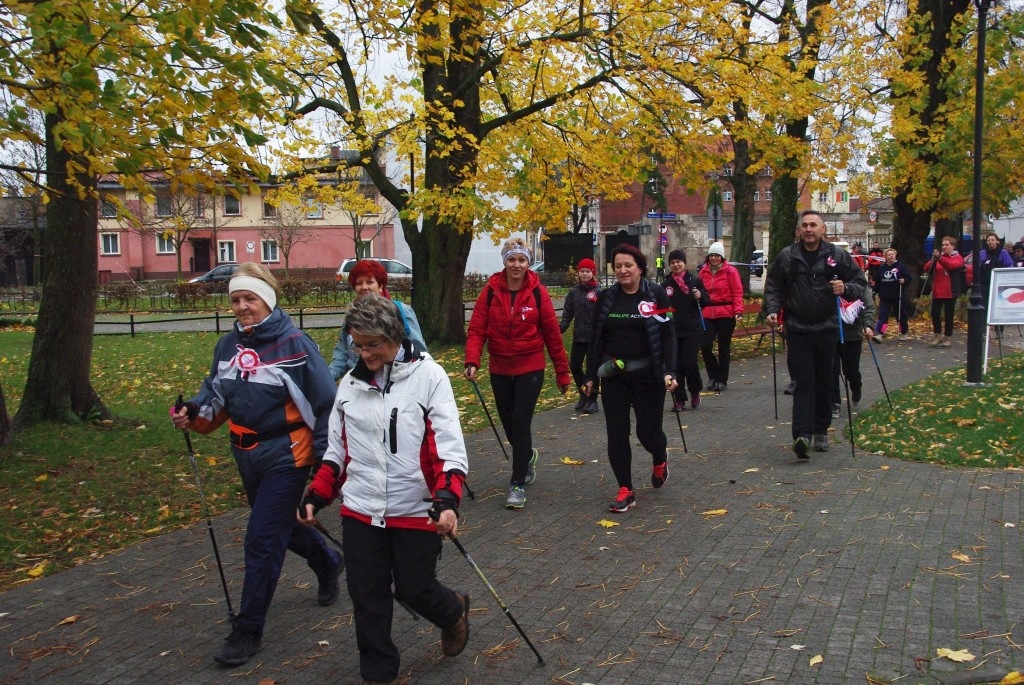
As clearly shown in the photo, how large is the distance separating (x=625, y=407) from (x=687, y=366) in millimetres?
4984

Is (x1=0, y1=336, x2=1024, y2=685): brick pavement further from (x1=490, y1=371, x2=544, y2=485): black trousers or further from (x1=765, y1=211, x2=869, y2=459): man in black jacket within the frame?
(x1=765, y1=211, x2=869, y2=459): man in black jacket

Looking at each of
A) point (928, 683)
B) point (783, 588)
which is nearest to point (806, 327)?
point (783, 588)

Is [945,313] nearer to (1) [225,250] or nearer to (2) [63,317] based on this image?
(2) [63,317]

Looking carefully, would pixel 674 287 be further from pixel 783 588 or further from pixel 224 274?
pixel 224 274

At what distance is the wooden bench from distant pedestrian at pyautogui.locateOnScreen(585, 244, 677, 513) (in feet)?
22.7

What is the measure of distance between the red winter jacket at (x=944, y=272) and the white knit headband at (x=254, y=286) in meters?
16.0

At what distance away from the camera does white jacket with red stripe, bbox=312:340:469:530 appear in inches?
180

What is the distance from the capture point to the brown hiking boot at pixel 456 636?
4.90m

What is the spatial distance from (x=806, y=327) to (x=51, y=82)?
21.3ft

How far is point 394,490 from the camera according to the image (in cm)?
459

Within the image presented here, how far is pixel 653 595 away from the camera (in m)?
5.83

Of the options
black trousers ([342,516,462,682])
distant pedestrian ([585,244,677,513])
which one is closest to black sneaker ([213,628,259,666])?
black trousers ([342,516,462,682])

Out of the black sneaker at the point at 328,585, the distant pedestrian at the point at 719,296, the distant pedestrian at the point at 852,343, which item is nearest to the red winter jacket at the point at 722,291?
the distant pedestrian at the point at 719,296

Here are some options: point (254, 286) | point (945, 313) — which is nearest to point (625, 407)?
point (254, 286)
